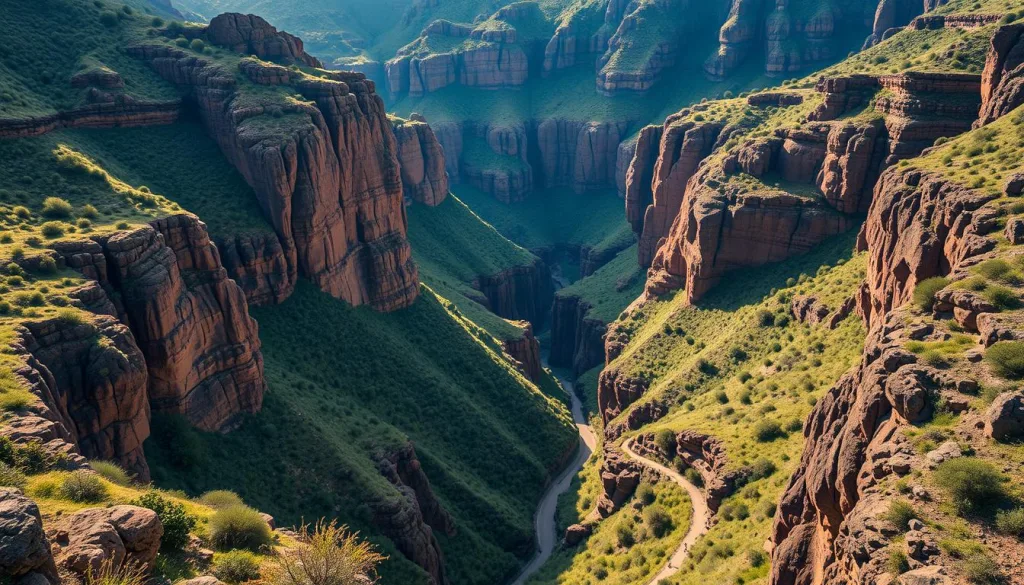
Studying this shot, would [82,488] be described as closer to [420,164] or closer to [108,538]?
[108,538]

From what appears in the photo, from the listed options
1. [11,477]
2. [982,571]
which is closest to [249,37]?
[11,477]

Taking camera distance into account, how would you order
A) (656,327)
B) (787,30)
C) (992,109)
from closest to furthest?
(992,109), (656,327), (787,30)

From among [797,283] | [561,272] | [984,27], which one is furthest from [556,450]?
[561,272]

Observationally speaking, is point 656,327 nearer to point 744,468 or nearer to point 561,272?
point 744,468

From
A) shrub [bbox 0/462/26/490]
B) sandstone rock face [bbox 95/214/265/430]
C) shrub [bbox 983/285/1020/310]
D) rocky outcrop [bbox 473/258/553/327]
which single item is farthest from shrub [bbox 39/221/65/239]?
rocky outcrop [bbox 473/258/553/327]

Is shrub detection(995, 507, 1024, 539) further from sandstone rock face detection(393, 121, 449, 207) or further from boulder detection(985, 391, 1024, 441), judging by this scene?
sandstone rock face detection(393, 121, 449, 207)

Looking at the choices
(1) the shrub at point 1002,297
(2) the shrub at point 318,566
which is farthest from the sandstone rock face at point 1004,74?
(2) the shrub at point 318,566
